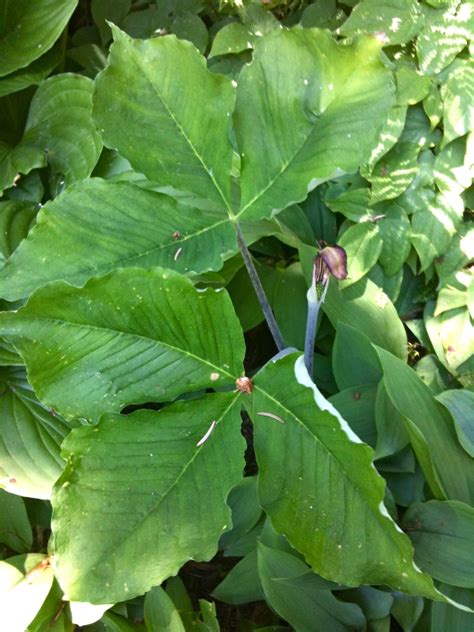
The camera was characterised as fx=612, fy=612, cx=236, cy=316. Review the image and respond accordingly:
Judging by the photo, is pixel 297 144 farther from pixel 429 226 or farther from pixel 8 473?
pixel 8 473

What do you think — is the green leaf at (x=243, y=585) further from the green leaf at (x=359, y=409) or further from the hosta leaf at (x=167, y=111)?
the hosta leaf at (x=167, y=111)

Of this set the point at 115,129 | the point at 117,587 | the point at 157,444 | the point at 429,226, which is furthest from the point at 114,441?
the point at 429,226

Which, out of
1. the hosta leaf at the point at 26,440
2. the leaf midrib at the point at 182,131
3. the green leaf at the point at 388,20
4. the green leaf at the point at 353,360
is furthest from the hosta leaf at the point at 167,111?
the hosta leaf at the point at 26,440

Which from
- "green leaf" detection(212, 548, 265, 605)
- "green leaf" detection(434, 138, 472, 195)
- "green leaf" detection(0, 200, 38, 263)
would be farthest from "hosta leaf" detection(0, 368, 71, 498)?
"green leaf" detection(434, 138, 472, 195)

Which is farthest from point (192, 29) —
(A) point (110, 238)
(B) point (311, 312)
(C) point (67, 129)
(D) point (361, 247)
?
(B) point (311, 312)

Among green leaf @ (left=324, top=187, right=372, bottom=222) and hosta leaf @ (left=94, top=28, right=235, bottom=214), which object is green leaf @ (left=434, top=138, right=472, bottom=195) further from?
hosta leaf @ (left=94, top=28, right=235, bottom=214)
